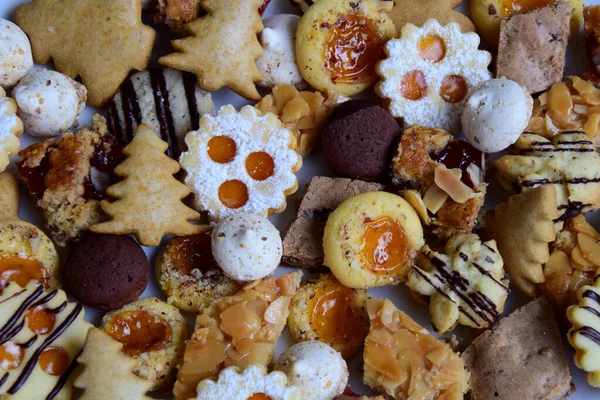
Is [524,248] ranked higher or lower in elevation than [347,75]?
lower

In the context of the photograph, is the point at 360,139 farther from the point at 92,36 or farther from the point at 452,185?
the point at 92,36

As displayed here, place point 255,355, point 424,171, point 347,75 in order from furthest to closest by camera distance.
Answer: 1. point 347,75
2. point 424,171
3. point 255,355

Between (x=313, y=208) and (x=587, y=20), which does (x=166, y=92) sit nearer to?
(x=313, y=208)

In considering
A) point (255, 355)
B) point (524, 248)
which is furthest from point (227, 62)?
point (524, 248)

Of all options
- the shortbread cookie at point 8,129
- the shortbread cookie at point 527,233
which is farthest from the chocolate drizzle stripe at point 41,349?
the shortbread cookie at point 527,233

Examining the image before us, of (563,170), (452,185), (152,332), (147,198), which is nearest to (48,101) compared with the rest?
(147,198)

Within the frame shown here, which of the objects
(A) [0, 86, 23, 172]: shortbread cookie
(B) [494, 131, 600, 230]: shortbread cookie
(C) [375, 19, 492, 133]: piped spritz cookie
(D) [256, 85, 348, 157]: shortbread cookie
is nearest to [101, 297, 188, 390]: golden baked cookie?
(A) [0, 86, 23, 172]: shortbread cookie
